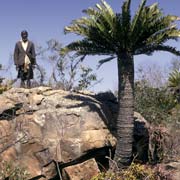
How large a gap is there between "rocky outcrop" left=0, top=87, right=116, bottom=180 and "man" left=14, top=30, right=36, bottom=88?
1.43 metres

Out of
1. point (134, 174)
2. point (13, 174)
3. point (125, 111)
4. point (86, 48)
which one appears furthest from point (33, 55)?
point (134, 174)

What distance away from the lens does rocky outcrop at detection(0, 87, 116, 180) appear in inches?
512

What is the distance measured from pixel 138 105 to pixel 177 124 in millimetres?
1739

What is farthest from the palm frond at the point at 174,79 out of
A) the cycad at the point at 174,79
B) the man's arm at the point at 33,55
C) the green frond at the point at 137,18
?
the green frond at the point at 137,18

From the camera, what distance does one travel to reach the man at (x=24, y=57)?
1466 cm

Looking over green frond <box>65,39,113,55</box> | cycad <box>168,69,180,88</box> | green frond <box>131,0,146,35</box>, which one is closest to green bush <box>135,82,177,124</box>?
cycad <box>168,69,180,88</box>

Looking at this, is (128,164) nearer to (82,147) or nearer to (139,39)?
(82,147)

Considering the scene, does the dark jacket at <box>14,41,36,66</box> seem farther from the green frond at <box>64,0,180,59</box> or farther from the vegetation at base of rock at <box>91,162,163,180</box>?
the vegetation at base of rock at <box>91,162,163,180</box>

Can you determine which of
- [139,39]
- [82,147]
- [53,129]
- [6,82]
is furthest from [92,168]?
[6,82]

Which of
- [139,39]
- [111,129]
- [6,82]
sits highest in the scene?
[139,39]

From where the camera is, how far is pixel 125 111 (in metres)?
12.8

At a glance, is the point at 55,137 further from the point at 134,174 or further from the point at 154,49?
the point at 154,49

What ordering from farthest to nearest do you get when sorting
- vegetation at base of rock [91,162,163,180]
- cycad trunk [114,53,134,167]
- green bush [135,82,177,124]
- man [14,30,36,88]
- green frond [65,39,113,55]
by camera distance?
green bush [135,82,177,124]
man [14,30,36,88]
green frond [65,39,113,55]
cycad trunk [114,53,134,167]
vegetation at base of rock [91,162,163,180]

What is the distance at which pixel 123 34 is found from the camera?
12508 millimetres
